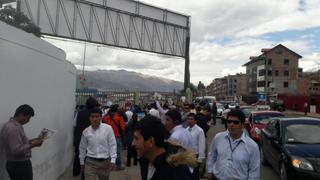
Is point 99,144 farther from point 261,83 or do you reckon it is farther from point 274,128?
point 261,83

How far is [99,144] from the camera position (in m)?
7.07

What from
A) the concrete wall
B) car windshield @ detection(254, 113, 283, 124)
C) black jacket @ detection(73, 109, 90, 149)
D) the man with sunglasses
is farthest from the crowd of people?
car windshield @ detection(254, 113, 283, 124)

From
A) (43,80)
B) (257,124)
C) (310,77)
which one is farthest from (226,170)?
(310,77)

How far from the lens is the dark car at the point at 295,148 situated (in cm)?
912

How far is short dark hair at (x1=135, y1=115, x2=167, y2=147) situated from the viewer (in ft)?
10.2

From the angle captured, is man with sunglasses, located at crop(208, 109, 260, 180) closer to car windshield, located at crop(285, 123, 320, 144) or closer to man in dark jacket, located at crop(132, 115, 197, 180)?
man in dark jacket, located at crop(132, 115, 197, 180)

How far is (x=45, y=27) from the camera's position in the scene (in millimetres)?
23188

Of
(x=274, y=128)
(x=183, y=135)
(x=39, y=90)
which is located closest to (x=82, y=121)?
(x=39, y=90)

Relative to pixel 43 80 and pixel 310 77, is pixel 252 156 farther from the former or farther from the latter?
pixel 310 77

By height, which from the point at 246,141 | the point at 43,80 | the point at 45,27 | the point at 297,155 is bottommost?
the point at 297,155

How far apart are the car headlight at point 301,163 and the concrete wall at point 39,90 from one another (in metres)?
→ 4.81

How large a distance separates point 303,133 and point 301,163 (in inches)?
67.1

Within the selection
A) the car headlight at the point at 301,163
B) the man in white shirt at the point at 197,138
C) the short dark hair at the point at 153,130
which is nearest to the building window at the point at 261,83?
the car headlight at the point at 301,163

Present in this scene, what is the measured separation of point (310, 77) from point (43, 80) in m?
131
